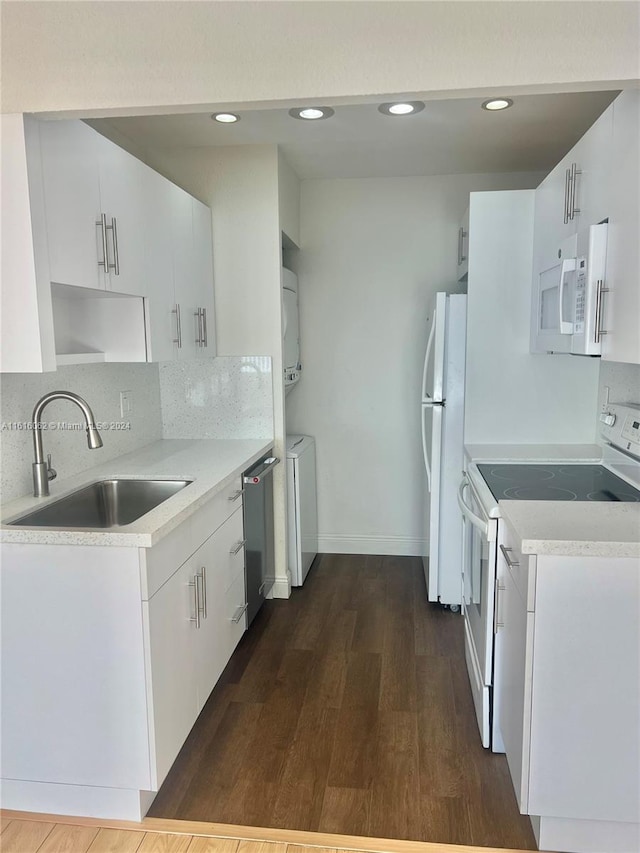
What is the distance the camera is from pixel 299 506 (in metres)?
3.61

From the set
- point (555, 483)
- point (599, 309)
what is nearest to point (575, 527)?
point (555, 483)

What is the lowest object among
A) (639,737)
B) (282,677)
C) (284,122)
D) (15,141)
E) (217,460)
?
(282,677)

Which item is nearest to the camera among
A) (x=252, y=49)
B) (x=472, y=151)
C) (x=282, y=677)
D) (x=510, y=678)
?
(x=252, y=49)

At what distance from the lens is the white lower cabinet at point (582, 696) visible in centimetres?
163

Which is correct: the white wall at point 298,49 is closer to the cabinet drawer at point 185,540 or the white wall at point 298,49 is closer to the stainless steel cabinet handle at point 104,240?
the stainless steel cabinet handle at point 104,240

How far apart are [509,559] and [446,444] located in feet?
4.36

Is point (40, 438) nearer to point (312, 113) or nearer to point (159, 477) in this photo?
point (159, 477)

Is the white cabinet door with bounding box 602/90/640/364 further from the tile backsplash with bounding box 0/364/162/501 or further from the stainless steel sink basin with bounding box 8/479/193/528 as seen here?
the tile backsplash with bounding box 0/364/162/501

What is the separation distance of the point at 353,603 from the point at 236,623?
3.04 feet

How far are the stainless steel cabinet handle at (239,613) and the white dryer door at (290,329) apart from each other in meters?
1.36

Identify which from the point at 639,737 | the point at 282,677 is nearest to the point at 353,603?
the point at 282,677

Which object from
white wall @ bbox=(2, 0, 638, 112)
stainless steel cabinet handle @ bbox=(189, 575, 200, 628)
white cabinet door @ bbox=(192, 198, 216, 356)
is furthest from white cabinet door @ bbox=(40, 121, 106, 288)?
stainless steel cabinet handle @ bbox=(189, 575, 200, 628)

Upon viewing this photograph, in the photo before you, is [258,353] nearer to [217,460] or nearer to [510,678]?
[217,460]

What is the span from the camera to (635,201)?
5.62ft
